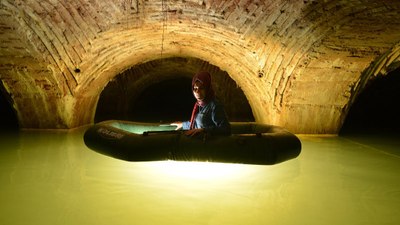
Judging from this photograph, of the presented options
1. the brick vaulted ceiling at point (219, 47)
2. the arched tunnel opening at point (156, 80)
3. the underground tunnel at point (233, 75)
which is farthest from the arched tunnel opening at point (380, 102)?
the brick vaulted ceiling at point (219, 47)

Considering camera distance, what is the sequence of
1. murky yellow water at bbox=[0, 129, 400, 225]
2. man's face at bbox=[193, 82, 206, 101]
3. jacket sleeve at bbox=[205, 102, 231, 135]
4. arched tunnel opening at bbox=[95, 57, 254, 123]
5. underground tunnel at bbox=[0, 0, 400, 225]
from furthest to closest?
arched tunnel opening at bbox=[95, 57, 254, 123] < man's face at bbox=[193, 82, 206, 101] < jacket sleeve at bbox=[205, 102, 231, 135] < underground tunnel at bbox=[0, 0, 400, 225] < murky yellow water at bbox=[0, 129, 400, 225]

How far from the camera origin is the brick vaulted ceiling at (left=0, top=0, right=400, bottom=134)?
12.9ft

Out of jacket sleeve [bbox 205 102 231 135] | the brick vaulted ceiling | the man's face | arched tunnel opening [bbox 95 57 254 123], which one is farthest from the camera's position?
arched tunnel opening [bbox 95 57 254 123]

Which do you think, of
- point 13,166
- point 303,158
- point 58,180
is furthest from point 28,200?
point 303,158

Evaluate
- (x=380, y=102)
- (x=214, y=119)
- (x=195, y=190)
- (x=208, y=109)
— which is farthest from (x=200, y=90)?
(x=380, y=102)

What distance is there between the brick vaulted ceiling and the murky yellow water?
1364 mm

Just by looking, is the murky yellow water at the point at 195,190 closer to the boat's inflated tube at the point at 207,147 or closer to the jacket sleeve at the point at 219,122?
the boat's inflated tube at the point at 207,147

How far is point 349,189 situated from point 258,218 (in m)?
1.19

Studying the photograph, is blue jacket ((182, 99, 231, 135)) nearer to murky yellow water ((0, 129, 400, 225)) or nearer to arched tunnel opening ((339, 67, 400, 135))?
murky yellow water ((0, 129, 400, 225))

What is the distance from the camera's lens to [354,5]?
349 centimetres

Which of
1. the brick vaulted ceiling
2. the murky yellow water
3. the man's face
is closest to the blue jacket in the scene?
the man's face

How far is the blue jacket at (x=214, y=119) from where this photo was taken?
3.51 m

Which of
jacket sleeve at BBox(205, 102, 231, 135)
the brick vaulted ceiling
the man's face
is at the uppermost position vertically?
the brick vaulted ceiling

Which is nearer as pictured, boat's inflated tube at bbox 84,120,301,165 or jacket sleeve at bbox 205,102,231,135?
boat's inflated tube at bbox 84,120,301,165
